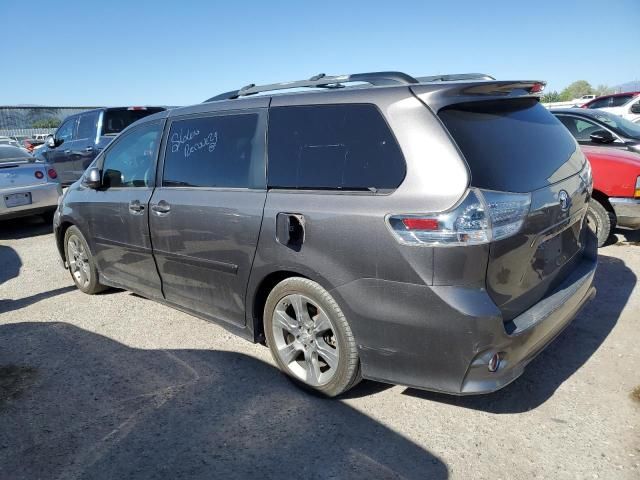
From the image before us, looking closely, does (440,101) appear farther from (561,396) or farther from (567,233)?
(561,396)

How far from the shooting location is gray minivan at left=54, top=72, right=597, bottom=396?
240cm

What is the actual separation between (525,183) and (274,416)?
1.89 metres

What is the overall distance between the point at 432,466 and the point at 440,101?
1.80 meters

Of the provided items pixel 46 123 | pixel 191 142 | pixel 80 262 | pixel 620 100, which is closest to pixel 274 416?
pixel 191 142

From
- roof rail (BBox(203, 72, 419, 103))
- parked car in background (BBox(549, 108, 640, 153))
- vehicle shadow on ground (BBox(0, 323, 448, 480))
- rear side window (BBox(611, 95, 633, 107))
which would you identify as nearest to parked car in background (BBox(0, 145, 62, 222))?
vehicle shadow on ground (BBox(0, 323, 448, 480))

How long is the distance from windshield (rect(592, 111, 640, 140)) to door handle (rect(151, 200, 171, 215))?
17.8 ft

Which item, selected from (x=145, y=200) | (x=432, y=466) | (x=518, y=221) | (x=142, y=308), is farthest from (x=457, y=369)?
(x=142, y=308)

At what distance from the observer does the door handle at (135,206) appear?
13.3ft

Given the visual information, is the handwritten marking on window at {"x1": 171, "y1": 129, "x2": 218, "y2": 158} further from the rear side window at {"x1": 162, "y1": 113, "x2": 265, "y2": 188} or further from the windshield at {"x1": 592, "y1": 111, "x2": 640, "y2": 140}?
the windshield at {"x1": 592, "y1": 111, "x2": 640, "y2": 140}

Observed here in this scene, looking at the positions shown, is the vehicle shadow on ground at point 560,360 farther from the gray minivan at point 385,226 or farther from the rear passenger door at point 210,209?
the rear passenger door at point 210,209

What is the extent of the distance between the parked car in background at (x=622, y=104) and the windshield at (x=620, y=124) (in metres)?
7.56

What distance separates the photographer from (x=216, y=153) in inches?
139

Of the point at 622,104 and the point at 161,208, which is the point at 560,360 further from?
the point at 622,104

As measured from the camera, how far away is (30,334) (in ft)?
14.2
